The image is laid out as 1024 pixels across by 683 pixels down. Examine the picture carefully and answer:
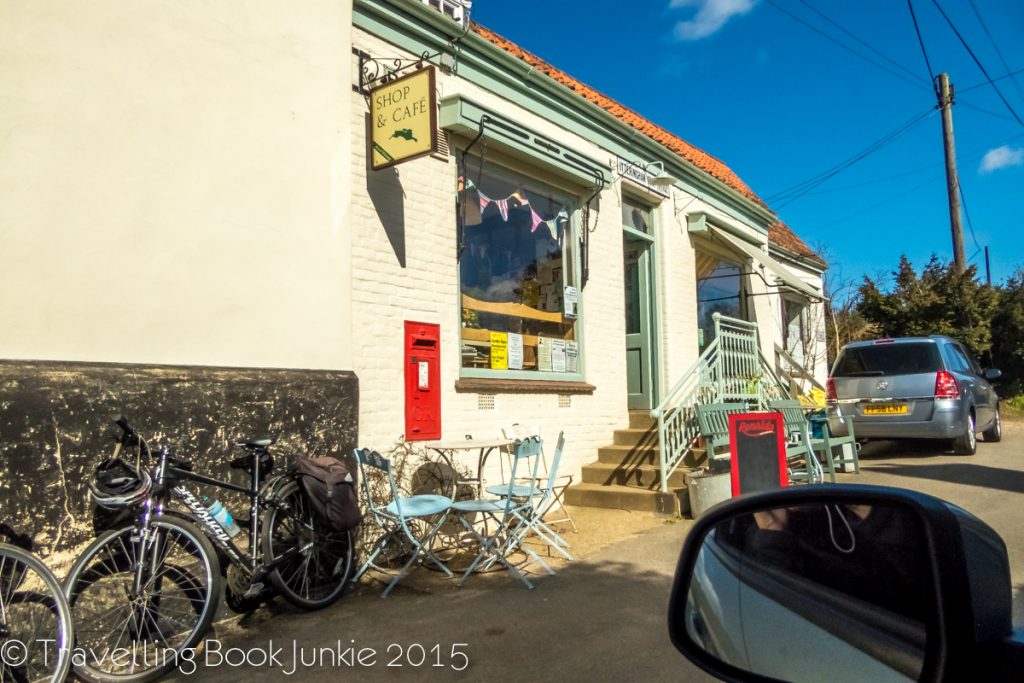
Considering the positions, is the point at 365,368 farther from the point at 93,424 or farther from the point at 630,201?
the point at 630,201

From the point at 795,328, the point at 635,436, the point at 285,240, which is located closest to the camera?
the point at 285,240

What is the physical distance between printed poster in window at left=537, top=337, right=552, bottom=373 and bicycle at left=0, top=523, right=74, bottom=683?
4983 mm

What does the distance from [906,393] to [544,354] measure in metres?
5.16

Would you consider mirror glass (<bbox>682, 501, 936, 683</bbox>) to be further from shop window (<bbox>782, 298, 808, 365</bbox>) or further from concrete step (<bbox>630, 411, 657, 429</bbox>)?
shop window (<bbox>782, 298, 808, 365</bbox>)

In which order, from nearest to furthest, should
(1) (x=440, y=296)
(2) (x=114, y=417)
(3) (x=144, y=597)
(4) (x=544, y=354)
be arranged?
(3) (x=144, y=597), (2) (x=114, y=417), (1) (x=440, y=296), (4) (x=544, y=354)

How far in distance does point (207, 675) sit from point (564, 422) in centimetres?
A: 470

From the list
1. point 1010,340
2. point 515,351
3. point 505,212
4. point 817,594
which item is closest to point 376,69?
point 505,212

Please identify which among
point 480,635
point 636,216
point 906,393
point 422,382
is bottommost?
point 480,635

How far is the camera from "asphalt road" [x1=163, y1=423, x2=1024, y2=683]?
12.0 ft

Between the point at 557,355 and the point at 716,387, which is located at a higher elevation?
the point at 557,355

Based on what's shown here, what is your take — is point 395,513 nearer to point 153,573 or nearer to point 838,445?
point 153,573

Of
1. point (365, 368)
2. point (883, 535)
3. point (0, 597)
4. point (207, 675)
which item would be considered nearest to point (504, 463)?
point (365, 368)

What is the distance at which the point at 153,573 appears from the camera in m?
3.68

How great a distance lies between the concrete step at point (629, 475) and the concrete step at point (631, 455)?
0.10 m
